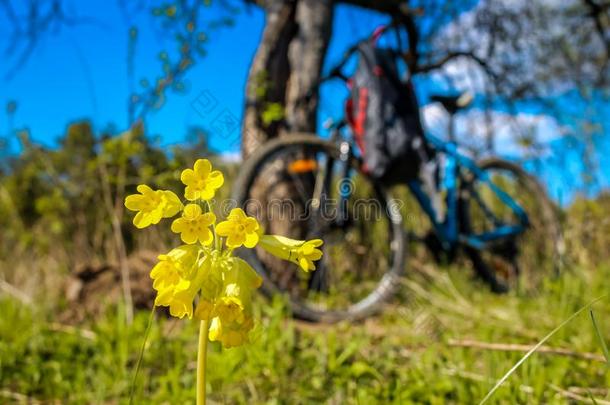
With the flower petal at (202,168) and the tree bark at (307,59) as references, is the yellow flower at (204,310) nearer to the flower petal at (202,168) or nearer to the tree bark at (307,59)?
the flower petal at (202,168)

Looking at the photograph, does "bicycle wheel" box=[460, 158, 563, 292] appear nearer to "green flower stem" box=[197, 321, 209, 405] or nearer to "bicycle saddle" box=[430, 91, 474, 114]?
"bicycle saddle" box=[430, 91, 474, 114]

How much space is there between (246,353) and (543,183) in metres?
3.12

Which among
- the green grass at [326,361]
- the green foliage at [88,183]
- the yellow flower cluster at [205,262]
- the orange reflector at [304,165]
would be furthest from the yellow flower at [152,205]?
the orange reflector at [304,165]

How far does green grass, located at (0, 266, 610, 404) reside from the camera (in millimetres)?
1404

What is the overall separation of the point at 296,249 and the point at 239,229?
103 mm

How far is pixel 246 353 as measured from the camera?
1.68 m

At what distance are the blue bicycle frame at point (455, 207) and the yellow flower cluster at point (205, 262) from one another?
2.51 m

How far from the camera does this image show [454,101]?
134 inches

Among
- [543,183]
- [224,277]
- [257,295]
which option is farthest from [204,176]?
[543,183]

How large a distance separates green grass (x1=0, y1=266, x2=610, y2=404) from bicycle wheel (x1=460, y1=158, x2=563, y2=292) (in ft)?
2.67

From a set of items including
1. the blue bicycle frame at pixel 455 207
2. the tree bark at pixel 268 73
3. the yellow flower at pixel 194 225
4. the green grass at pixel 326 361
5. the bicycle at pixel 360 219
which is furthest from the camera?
the tree bark at pixel 268 73

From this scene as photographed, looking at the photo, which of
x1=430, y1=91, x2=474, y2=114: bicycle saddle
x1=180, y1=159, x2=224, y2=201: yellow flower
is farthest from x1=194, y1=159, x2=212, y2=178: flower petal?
x1=430, y1=91, x2=474, y2=114: bicycle saddle

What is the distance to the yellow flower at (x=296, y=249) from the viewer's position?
2.21 ft

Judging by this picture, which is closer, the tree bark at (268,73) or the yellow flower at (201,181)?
the yellow flower at (201,181)
